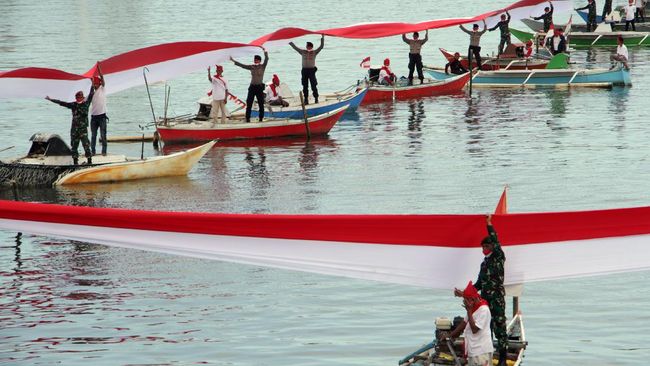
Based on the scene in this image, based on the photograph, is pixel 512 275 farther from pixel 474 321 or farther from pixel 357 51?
pixel 357 51

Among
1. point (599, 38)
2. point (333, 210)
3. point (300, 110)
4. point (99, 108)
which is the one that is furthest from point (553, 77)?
point (333, 210)

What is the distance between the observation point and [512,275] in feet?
54.0

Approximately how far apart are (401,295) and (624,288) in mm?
4406

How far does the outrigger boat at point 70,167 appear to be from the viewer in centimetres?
3381

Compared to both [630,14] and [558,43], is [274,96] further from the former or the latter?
[630,14]

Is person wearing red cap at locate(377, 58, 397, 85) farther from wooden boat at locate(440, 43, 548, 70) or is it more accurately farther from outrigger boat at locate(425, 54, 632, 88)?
wooden boat at locate(440, 43, 548, 70)

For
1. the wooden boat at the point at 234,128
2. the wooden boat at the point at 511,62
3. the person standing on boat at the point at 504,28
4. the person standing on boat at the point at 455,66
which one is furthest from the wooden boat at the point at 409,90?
the wooden boat at the point at 234,128

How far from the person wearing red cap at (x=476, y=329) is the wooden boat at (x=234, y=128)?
82.6 ft

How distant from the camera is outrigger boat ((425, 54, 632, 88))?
2047 inches

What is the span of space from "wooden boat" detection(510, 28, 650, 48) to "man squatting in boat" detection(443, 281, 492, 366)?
52.2m

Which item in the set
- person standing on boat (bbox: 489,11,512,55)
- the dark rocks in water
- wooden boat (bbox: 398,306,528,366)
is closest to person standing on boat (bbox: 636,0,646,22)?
person standing on boat (bbox: 489,11,512,55)

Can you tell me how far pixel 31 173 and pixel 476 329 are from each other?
20587 mm

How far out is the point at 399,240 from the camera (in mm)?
16156

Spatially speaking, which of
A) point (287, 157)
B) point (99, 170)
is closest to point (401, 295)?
point (99, 170)
